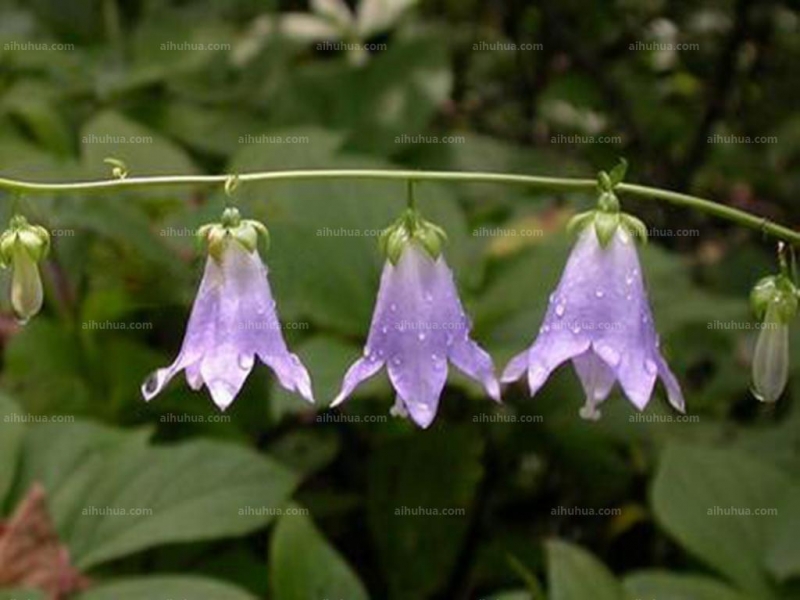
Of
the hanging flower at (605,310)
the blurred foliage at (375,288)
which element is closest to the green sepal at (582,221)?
the hanging flower at (605,310)

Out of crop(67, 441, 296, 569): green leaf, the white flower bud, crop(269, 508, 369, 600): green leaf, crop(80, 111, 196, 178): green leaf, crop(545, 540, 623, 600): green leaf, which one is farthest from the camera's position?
crop(80, 111, 196, 178): green leaf

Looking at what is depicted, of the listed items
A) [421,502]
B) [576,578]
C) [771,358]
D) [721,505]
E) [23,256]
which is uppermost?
[23,256]

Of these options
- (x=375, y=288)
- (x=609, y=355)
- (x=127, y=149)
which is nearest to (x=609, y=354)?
(x=609, y=355)

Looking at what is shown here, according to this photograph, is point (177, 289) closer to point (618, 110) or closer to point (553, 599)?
point (553, 599)

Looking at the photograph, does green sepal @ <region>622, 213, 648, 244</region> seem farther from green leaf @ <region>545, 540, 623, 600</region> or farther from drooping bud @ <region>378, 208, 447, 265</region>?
green leaf @ <region>545, 540, 623, 600</region>

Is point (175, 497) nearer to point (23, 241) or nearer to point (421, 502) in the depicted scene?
point (421, 502)

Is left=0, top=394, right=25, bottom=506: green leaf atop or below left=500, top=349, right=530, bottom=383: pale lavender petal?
below

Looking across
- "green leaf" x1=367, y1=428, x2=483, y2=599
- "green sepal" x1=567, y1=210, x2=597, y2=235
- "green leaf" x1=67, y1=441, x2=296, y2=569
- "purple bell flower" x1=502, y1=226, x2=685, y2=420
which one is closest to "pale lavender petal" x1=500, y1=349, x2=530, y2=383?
"purple bell flower" x1=502, y1=226, x2=685, y2=420
